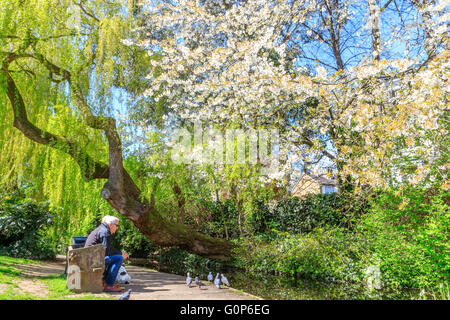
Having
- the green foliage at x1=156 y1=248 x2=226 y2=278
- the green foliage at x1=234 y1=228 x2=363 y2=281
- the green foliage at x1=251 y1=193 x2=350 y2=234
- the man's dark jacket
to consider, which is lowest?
the green foliage at x1=156 y1=248 x2=226 y2=278

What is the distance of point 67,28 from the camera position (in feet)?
23.4

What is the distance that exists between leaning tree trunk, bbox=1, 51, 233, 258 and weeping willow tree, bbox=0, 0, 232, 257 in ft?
0.07

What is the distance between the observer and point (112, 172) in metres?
8.05

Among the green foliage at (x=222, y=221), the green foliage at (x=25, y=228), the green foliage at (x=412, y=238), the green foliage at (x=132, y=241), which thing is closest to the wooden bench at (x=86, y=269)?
the green foliage at (x=25, y=228)

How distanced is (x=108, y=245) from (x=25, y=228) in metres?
4.75

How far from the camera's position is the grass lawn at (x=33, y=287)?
4.80m

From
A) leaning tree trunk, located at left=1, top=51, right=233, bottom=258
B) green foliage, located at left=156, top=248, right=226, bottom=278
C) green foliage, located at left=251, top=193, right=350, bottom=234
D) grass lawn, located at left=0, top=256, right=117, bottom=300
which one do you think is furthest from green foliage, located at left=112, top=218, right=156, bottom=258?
grass lawn, located at left=0, top=256, right=117, bottom=300

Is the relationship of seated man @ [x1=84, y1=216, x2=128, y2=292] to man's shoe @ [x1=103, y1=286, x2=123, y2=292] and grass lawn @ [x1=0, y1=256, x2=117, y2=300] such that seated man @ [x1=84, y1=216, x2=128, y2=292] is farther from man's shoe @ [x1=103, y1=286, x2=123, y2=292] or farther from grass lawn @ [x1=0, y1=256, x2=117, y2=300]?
grass lawn @ [x1=0, y1=256, x2=117, y2=300]

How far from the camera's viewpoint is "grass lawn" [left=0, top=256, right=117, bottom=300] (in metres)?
4.80

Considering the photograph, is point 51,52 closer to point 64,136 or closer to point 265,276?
point 64,136

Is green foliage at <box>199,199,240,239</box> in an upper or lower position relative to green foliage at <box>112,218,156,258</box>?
upper

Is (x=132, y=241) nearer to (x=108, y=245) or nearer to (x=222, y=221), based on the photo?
(x=222, y=221)

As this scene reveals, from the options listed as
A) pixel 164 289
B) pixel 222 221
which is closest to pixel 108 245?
pixel 164 289
